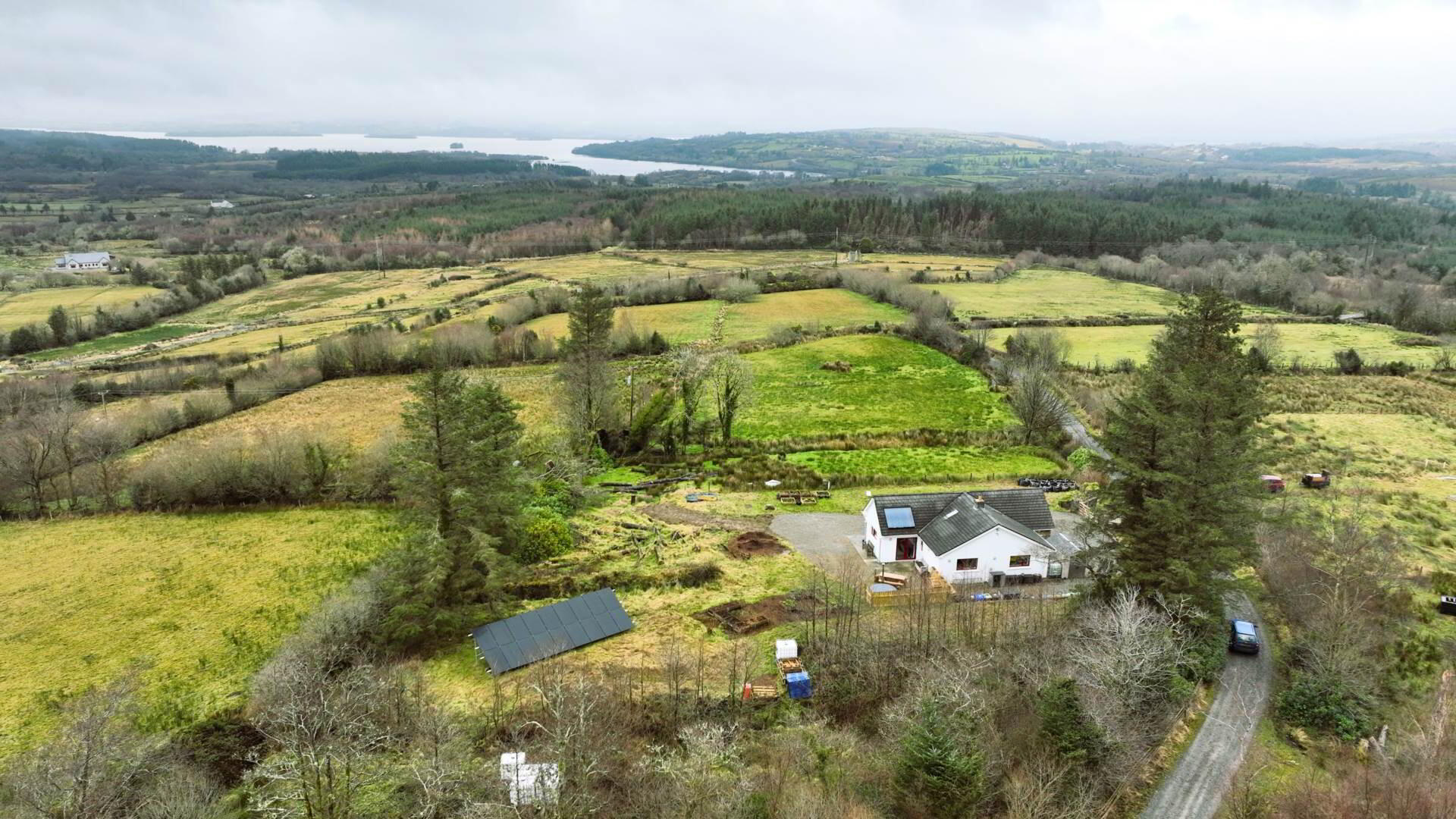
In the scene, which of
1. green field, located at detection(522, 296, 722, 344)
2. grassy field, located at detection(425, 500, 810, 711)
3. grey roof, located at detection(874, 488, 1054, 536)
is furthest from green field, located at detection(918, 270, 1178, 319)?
grassy field, located at detection(425, 500, 810, 711)

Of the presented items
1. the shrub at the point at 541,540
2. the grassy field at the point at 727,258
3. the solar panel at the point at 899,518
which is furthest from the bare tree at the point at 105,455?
the grassy field at the point at 727,258

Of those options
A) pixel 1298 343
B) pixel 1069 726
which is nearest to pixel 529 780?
pixel 1069 726

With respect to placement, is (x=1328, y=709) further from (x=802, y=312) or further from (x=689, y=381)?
(x=802, y=312)

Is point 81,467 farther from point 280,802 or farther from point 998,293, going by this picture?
point 998,293

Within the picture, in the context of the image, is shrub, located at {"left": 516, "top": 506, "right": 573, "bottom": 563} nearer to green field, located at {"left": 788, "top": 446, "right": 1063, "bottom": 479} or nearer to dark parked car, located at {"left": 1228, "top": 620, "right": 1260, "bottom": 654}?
green field, located at {"left": 788, "top": 446, "right": 1063, "bottom": 479}

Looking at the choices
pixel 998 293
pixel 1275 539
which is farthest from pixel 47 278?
pixel 1275 539

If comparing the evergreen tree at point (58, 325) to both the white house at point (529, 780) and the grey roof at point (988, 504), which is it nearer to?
the white house at point (529, 780)
